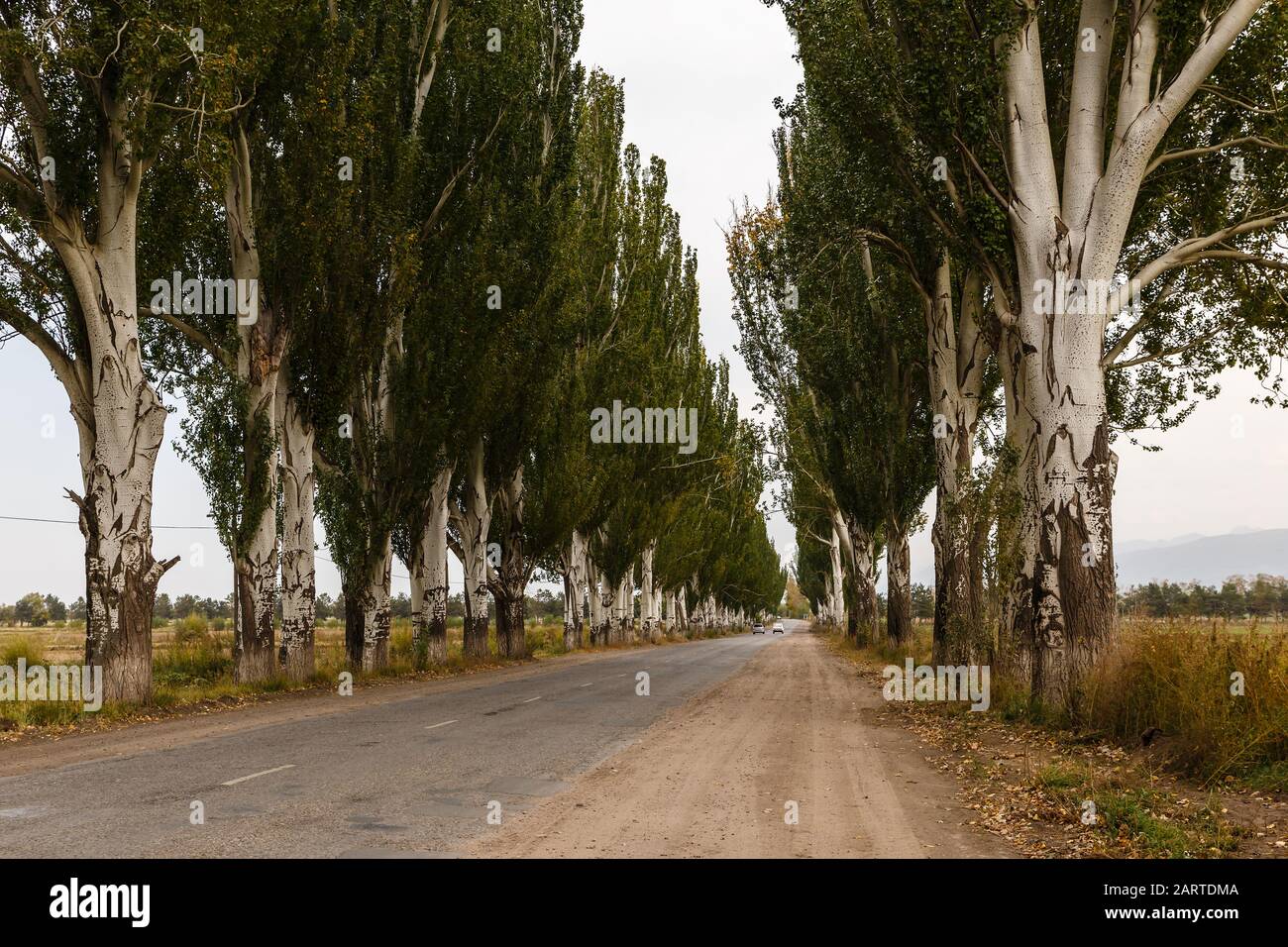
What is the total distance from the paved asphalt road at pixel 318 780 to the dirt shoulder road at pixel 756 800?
1.43 ft

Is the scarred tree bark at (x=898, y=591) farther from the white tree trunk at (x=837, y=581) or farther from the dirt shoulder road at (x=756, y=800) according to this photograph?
the white tree trunk at (x=837, y=581)

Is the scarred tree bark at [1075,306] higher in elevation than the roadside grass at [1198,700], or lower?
higher

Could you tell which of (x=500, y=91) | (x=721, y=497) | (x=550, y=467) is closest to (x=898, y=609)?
(x=550, y=467)

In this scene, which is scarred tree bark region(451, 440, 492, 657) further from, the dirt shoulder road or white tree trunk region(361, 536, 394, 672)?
the dirt shoulder road

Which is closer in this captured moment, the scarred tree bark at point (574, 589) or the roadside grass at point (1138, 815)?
the roadside grass at point (1138, 815)

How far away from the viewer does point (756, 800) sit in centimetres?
763

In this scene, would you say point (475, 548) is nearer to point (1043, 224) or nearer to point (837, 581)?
point (1043, 224)

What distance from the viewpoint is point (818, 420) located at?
2869cm

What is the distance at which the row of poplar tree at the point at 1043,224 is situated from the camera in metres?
11.2

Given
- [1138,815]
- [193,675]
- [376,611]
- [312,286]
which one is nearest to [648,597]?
[376,611]

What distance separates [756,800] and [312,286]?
46.7ft

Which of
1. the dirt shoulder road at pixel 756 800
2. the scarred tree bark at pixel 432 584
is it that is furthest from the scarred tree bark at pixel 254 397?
the dirt shoulder road at pixel 756 800

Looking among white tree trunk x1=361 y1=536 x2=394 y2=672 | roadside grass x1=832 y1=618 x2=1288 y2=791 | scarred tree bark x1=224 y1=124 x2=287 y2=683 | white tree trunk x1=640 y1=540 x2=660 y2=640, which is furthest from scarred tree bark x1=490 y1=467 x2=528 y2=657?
roadside grass x1=832 y1=618 x2=1288 y2=791
